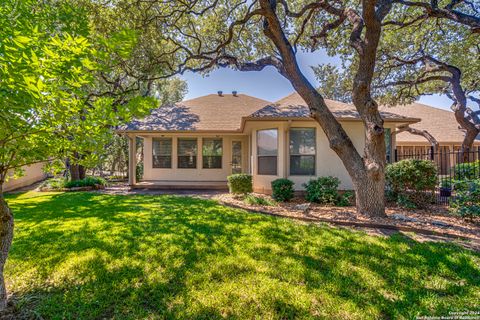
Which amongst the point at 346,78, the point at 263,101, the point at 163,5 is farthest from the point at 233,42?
the point at 346,78

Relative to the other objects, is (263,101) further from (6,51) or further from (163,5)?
(6,51)

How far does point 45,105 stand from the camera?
2082mm

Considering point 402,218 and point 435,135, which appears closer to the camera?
point 402,218

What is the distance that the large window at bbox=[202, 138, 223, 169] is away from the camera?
1286cm

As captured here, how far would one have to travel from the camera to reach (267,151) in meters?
9.65

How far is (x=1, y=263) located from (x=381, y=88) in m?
16.8

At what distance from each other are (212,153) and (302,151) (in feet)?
18.2

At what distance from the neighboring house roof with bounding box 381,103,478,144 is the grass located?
17701mm

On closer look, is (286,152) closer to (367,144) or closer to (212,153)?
(367,144)

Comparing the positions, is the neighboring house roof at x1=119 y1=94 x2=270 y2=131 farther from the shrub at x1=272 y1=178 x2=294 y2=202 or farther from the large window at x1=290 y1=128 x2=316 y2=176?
the shrub at x1=272 y1=178 x2=294 y2=202

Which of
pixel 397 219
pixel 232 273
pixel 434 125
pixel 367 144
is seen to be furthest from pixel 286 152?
pixel 434 125

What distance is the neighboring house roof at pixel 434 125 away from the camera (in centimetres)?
1769

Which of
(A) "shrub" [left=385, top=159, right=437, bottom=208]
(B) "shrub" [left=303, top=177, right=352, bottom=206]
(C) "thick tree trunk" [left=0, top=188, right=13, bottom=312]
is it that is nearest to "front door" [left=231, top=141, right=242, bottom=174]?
(B) "shrub" [left=303, top=177, right=352, bottom=206]

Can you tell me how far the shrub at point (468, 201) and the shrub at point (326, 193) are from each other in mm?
2663
